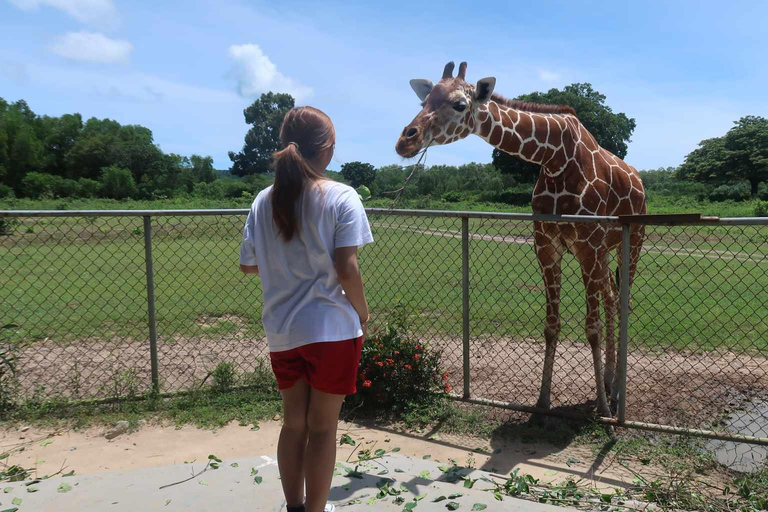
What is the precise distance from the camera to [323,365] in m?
2.20

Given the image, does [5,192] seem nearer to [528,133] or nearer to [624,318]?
[528,133]

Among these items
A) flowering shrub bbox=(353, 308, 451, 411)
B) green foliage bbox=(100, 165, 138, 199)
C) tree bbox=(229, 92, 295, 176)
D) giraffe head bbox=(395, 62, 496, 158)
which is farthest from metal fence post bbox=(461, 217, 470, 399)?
tree bbox=(229, 92, 295, 176)

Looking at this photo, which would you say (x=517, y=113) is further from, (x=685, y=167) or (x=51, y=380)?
(x=685, y=167)

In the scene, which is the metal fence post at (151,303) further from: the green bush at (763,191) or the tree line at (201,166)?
the green bush at (763,191)

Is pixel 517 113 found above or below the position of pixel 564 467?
above

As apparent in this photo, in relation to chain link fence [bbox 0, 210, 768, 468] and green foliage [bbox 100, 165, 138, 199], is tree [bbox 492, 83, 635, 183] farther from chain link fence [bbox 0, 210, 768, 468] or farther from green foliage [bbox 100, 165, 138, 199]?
green foliage [bbox 100, 165, 138, 199]

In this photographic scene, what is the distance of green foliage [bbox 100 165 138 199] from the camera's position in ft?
136

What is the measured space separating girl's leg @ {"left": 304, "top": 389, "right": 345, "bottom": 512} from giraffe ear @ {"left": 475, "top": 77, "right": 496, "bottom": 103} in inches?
108

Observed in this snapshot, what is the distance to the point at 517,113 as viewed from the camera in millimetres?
4297

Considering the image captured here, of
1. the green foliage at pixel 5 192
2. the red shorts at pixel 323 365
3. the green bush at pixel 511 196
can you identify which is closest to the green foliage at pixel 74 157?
the green foliage at pixel 5 192

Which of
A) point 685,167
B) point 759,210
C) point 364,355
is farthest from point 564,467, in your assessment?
point 685,167

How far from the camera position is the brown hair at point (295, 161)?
216cm

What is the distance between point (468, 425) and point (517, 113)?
8.02ft

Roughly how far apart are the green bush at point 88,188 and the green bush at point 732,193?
4308 centimetres
